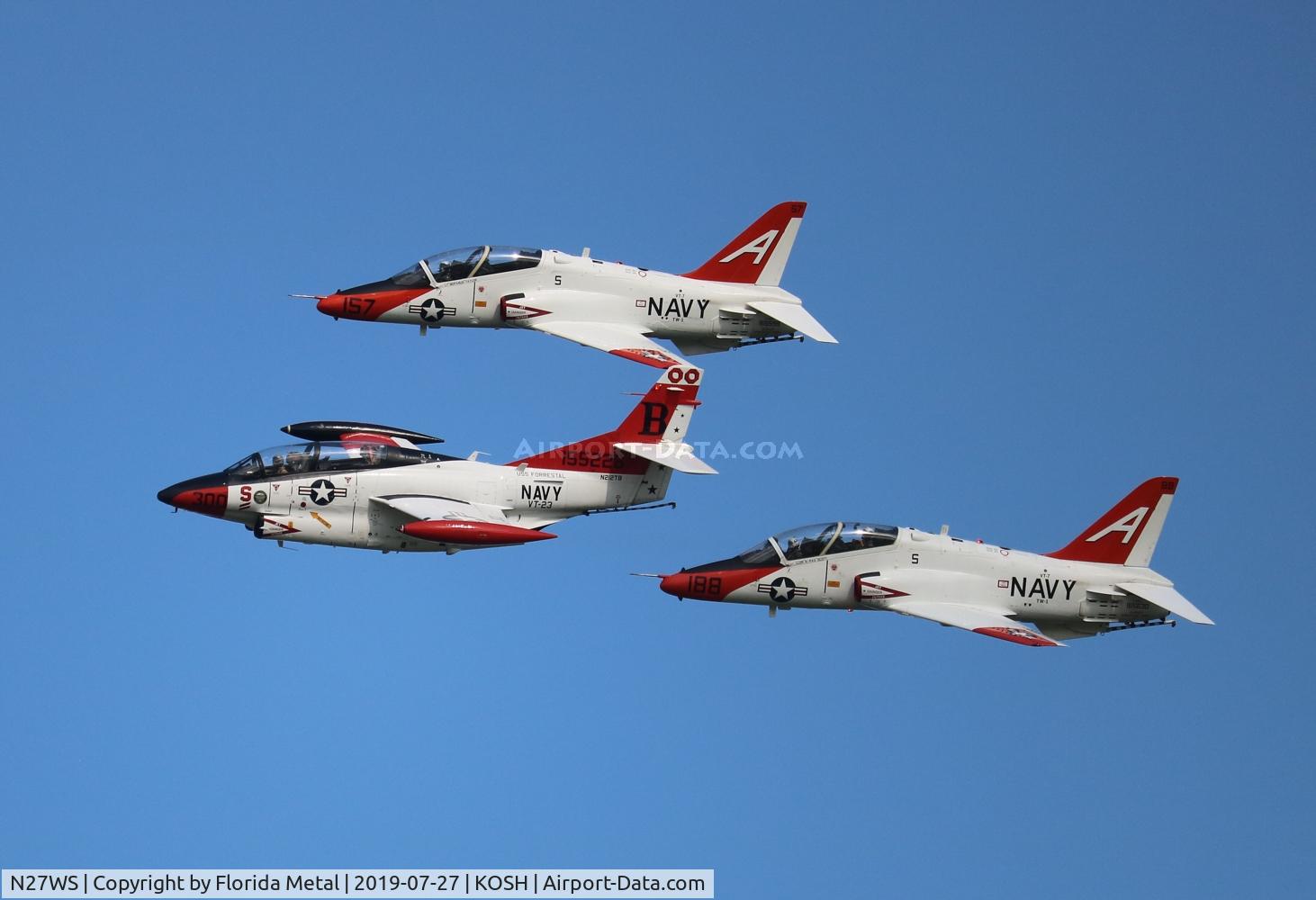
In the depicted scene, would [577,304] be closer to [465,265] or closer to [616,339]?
[616,339]

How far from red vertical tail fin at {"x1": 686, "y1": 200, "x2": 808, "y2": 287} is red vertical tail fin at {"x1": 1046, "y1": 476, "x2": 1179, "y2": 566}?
22.4 feet

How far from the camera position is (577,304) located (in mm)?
43281

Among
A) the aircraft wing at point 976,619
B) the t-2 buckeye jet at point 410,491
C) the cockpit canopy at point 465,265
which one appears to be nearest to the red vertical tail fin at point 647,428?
the t-2 buckeye jet at point 410,491

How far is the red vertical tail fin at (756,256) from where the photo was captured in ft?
146

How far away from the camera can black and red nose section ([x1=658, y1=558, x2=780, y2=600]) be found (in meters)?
40.7

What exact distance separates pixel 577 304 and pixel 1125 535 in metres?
9.29

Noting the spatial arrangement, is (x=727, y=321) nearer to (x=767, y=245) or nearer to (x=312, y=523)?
(x=767, y=245)

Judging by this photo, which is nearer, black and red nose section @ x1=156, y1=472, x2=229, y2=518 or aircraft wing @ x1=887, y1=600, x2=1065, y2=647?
aircraft wing @ x1=887, y1=600, x2=1065, y2=647

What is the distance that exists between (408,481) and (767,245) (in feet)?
25.2

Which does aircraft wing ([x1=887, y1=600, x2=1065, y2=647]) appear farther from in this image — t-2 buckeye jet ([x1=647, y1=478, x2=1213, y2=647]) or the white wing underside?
the white wing underside

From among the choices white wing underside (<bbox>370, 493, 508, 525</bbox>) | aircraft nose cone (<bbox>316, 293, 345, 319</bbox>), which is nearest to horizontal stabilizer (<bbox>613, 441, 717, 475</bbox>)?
white wing underside (<bbox>370, 493, 508, 525</bbox>)

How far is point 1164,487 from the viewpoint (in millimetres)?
41844

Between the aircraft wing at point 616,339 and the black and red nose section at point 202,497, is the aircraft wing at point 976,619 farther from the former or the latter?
the black and red nose section at point 202,497

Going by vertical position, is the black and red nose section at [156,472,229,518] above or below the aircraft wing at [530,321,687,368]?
below
